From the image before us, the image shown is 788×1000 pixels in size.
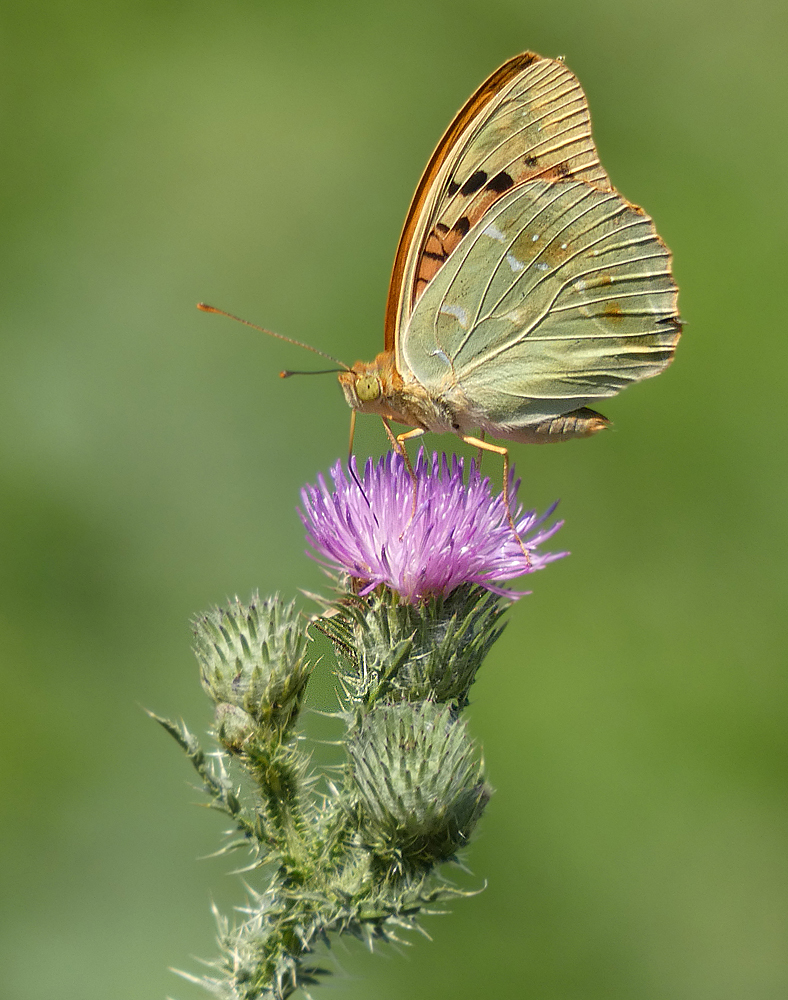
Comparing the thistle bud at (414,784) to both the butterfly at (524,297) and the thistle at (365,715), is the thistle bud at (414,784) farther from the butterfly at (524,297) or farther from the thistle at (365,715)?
the butterfly at (524,297)

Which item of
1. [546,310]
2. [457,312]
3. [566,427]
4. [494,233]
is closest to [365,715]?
[566,427]

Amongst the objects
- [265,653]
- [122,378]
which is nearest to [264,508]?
[122,378]

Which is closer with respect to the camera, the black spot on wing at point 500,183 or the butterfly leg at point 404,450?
the butterfly leg at point 404,450

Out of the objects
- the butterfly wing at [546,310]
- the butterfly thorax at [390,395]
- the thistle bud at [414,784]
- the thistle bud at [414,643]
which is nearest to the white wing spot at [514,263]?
the butterfly wing at [546,310]

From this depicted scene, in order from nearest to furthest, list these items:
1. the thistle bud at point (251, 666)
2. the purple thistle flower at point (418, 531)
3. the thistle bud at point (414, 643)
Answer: the thistle bud at point (251, 666), the thistle bud at point (414, 643), the purple thistle flower at point (418, 531)

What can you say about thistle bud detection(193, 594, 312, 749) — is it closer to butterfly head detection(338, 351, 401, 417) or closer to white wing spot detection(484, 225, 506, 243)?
butterfly head detection(338, 351, 401, 417)

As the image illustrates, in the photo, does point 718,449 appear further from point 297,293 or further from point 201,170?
point 201,170
